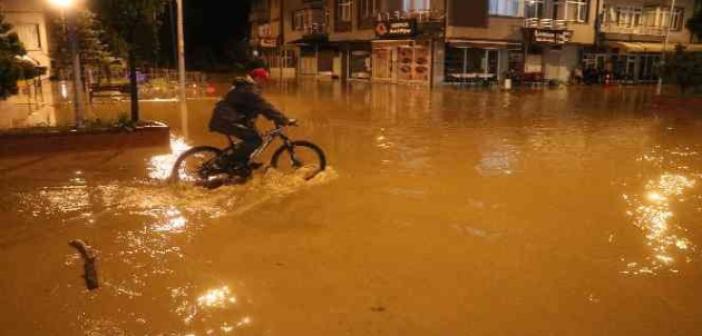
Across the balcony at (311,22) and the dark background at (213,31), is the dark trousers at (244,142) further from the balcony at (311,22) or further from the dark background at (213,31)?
the dark background at (213,31)

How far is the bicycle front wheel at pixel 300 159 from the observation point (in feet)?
28.2

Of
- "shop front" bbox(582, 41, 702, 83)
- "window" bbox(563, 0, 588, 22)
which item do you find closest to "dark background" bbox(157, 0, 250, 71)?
"window" bbox(563, 0, 588, 22)

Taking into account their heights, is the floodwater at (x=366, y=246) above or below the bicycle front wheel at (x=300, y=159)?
below

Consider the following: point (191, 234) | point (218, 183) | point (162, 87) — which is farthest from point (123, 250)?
point (162, 87)

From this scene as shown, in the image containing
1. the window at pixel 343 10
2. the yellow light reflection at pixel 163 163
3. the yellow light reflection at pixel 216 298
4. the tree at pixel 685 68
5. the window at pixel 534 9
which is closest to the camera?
the yellow light reflection at pixel 216 298

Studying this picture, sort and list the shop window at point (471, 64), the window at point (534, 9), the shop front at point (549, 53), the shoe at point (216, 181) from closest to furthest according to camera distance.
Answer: the shoe at point (216, 181) < the shop window at point (471, 64) < the shop front at point (549, 53) < the window at point (534, 9)

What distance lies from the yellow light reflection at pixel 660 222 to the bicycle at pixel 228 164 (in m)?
4.36

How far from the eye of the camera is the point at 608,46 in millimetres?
40469

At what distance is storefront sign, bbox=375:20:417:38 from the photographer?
34.2 meters

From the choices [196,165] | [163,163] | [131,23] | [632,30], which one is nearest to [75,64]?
[131,23]

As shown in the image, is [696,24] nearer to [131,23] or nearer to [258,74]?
[131,23]

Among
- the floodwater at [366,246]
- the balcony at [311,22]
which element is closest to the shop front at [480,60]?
the balcony at [311,22]

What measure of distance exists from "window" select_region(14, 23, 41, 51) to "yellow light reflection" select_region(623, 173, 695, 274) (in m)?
29.3

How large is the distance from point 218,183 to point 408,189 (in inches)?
103
